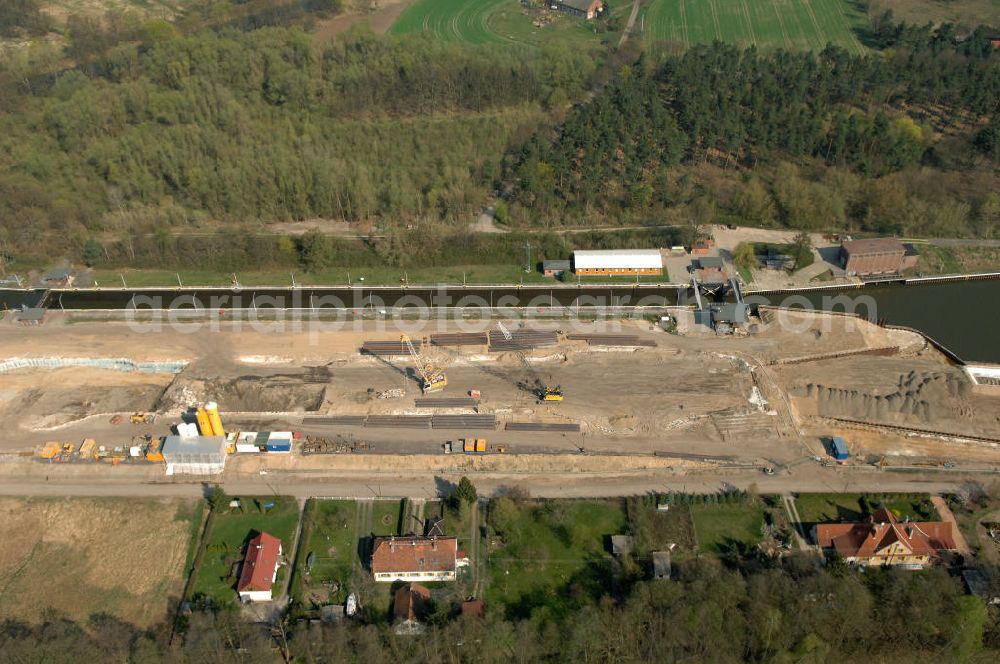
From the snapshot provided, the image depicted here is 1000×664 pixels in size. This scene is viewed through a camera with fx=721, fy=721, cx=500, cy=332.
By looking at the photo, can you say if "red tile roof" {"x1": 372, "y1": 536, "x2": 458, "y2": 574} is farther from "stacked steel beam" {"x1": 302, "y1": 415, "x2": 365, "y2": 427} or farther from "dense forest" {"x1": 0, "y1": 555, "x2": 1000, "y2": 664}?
"stacked steel beam" {"x1": 302, "y1": 415, "x2": 365, "y2": 427}

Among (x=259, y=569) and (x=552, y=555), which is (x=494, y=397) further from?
(x=259, y=569)

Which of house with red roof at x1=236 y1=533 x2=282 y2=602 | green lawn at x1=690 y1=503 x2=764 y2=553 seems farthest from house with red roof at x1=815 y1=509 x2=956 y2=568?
house with red roof at x1=236 y1=533 x2=282 y2=602

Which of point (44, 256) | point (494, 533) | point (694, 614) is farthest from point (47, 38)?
point (694, 614)

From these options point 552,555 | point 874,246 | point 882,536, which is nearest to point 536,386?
point 552,555

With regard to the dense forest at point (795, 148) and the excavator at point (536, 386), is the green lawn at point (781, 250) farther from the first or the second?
the excavator at point (536, 386)

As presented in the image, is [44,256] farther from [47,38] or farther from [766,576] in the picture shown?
[766,576]
